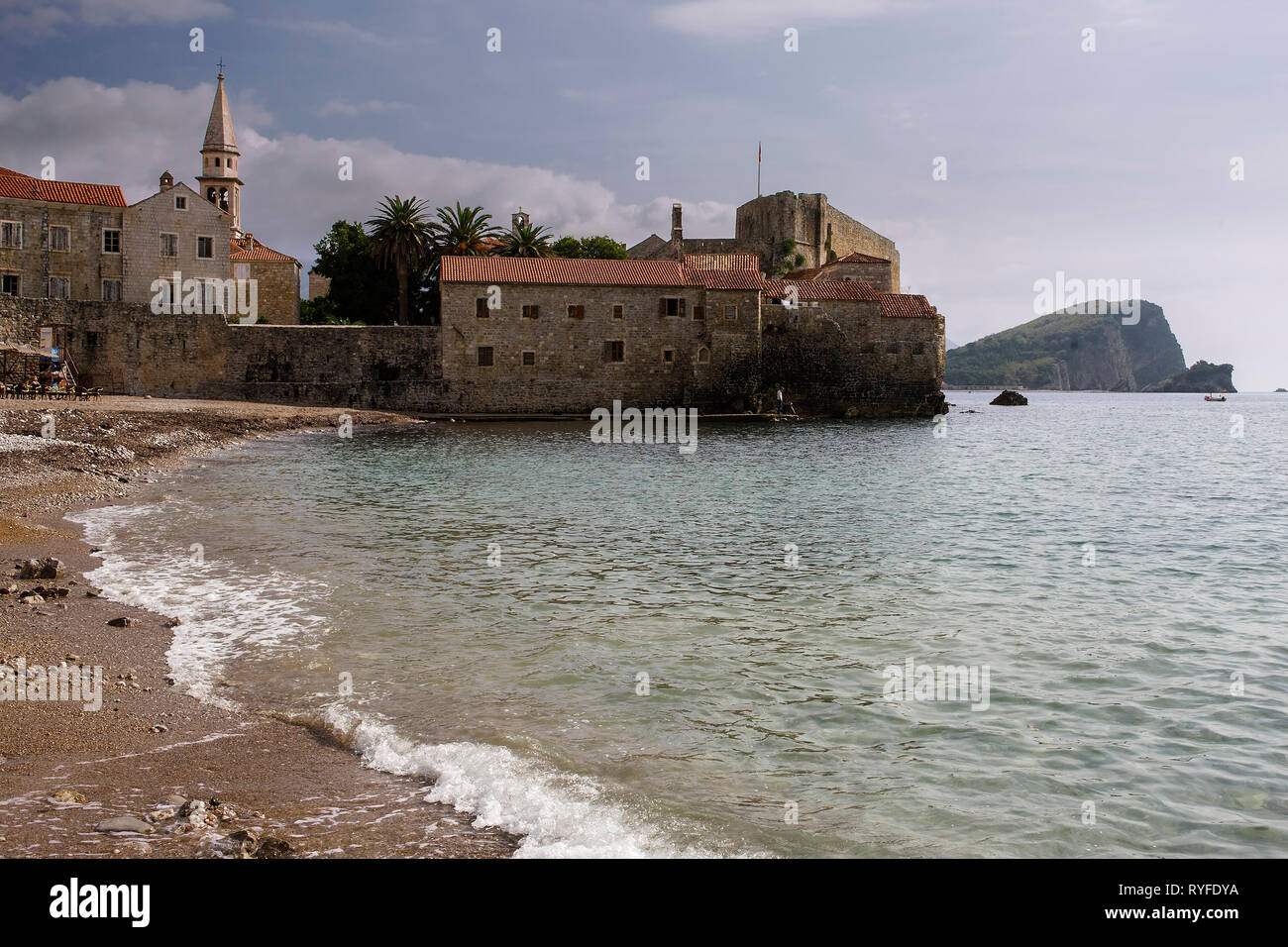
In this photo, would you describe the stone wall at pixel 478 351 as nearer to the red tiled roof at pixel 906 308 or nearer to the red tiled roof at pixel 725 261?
the red tiled roof at pixel 906 308

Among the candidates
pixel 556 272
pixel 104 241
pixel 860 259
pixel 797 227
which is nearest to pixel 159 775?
pixel 556 272

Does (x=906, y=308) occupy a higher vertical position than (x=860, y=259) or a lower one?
lower

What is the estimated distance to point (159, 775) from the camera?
5469 mm

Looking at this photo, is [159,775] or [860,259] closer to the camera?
Answer: [159,775]

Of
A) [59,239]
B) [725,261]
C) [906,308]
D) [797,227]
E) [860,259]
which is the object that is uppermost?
[797,227]

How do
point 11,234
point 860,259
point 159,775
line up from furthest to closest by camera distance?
point 860,259, point 11,234, point 159,775

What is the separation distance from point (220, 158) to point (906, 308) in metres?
40.4

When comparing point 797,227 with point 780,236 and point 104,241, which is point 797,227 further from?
point 104,241

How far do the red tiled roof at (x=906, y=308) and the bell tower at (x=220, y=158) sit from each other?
124ft

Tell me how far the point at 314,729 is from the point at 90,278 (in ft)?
159

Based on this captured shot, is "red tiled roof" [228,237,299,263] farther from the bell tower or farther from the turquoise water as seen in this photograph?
the turquoise water

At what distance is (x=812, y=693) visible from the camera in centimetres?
768
